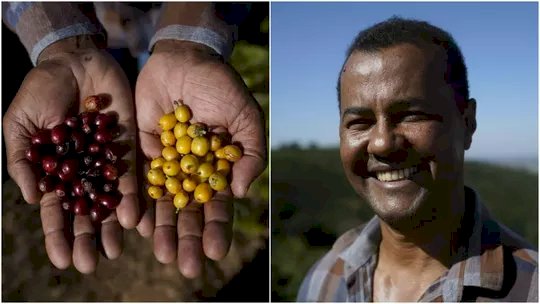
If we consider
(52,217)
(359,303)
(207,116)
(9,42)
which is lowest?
(359,303)

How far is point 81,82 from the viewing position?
1.53 m

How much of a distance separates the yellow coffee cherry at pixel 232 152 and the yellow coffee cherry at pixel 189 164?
80 mm

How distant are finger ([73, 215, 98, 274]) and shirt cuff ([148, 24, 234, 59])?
542mm

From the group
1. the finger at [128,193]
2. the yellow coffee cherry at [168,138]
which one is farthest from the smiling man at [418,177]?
the finger at [128,193]

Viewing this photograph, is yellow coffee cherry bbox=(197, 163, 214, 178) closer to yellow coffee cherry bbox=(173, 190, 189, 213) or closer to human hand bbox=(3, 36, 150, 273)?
yellow coffee cherry bbox=(173, 190, 189, 213)

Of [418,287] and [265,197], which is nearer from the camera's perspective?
[418,287]

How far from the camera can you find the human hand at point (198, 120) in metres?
1.47

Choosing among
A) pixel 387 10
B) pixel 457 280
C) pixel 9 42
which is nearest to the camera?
pixel 457 280

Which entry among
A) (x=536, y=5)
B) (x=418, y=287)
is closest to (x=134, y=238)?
(x=418, y=287)

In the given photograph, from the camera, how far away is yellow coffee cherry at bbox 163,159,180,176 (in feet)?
4.79

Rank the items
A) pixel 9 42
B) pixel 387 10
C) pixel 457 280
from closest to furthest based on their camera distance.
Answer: pixel 457 280, pixel 387 10, pixel 9 42

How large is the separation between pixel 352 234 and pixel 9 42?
3.62ft

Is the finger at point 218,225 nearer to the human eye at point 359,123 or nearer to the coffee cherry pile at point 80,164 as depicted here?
the coffee cherry pile at point 80,164

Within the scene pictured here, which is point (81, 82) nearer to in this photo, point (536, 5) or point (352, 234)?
point (352, 234)
